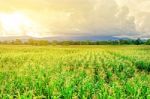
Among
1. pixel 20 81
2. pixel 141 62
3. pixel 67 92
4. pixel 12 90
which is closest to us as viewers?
pixel 67 92

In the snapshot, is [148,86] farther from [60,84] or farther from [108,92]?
[60,84]

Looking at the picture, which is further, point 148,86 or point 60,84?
point 60,84

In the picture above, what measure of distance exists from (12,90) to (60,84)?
1597 millimetres

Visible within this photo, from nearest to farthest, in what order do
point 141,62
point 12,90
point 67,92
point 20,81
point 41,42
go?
point 67,92
point 12,90
point 20,81
point 141,62
point 41,42

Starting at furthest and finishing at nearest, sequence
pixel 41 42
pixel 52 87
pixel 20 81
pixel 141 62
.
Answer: pixel 41 42, pixel 141 62, pixel 20 81, pixel 52 87

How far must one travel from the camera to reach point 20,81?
442 inches

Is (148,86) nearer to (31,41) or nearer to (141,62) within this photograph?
(141,62)

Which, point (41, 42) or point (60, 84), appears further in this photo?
point (41, 42)

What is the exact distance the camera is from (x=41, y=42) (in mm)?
137375

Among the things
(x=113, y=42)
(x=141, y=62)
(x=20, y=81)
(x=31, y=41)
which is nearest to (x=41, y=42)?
(x=31, y=41)

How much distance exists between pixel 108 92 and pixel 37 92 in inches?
94.8

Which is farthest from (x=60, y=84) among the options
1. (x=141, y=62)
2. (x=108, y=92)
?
(x=141, y=62)

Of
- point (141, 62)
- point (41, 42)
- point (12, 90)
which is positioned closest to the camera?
point (12, 90)

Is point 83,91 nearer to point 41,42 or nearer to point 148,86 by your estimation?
point 148,86
